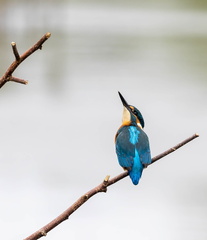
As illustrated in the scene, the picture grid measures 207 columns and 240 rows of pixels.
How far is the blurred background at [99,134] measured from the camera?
3.43 meters

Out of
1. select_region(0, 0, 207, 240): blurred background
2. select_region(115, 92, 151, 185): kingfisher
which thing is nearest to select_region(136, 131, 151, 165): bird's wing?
select_region(115, 92, 151, 185): kingfisher

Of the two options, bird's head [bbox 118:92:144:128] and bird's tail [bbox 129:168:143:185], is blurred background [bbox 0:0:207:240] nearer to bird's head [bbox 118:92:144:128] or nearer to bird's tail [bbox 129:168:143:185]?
bird's head [bbox 118:92:144:128]

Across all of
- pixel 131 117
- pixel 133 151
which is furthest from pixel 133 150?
pixel 131 117

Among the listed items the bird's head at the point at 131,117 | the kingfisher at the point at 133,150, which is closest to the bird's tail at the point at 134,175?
the kingfisher at the point at 133,150

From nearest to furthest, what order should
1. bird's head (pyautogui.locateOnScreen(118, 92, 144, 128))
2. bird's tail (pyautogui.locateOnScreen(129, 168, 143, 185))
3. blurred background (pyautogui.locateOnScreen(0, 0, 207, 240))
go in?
bird's tail (pyautogui.locateOnScreen(129, 168, 143, 185)) → bird's head (pyautogui.locateOnScreen(118, 92, 144, 128)) → blurred background (pyautogui.locateOnScreen(0, 0, 207, 240))

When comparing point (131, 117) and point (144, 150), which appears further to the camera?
point (131, 117)

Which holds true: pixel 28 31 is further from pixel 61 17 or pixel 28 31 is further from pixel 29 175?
pixel 29 175

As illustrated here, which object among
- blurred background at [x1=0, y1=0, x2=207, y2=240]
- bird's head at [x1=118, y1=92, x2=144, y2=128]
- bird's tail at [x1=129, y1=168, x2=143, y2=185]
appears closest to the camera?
bird's tail at [x1=129, y1=168, x2=143, y2=185]

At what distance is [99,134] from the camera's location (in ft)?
14.9

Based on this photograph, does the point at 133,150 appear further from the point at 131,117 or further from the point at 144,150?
the point at 131,117

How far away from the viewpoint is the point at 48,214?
3.45 meters

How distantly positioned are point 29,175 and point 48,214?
1.71ft

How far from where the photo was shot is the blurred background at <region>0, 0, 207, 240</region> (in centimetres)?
343

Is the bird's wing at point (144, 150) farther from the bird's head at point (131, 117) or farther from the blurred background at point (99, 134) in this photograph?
the blurred background at point (99, 134)
